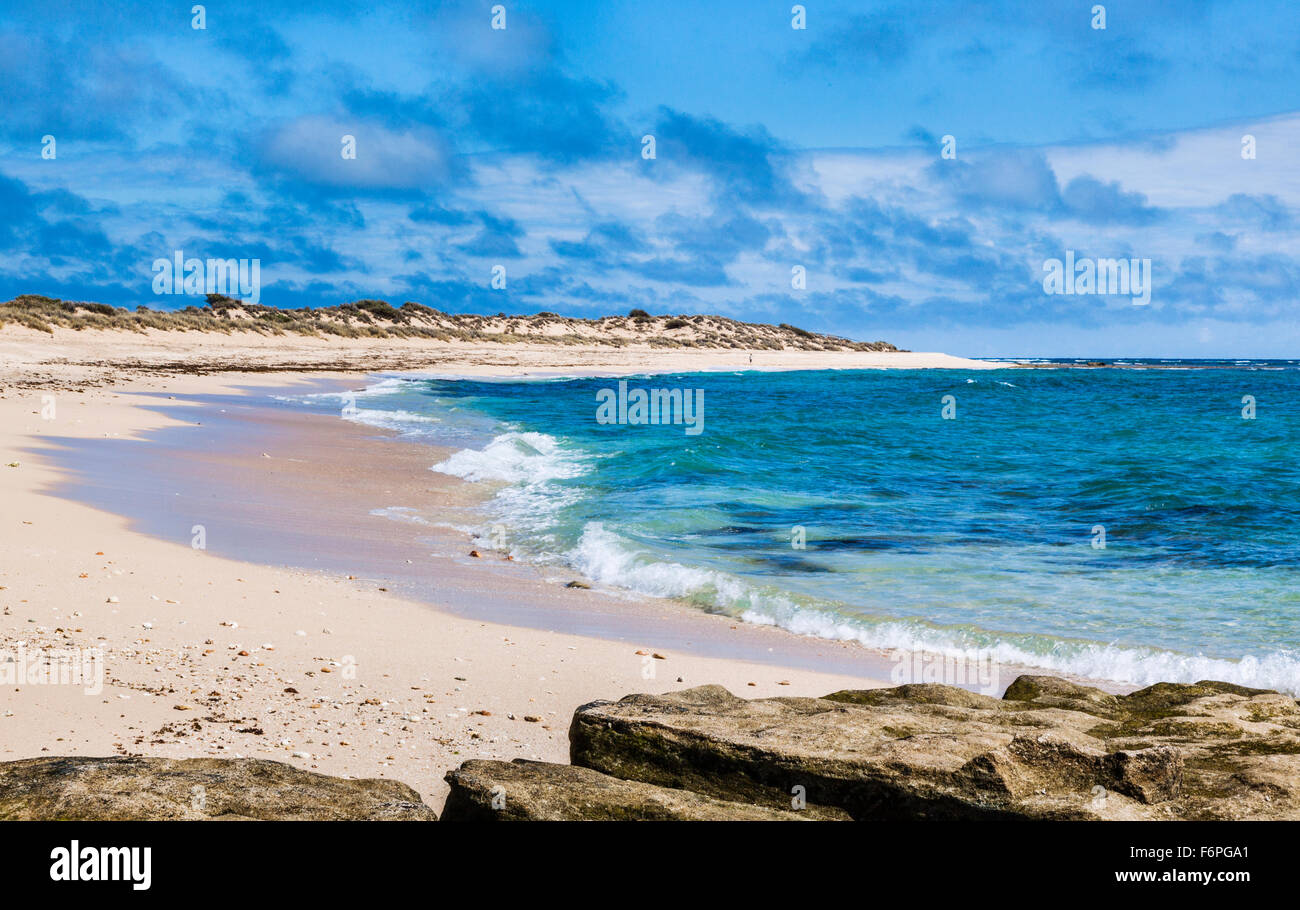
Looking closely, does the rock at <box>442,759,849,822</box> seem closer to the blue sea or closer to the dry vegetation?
the blue sea

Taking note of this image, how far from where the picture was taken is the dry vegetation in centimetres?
5330

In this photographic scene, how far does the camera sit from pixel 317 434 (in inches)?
853

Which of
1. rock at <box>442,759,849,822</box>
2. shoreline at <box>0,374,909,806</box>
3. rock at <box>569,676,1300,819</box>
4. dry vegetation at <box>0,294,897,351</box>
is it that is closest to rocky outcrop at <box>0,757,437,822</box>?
rock at <box>442,759,849,822</box>

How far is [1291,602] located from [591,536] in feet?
26.2

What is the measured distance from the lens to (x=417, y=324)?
8988 centimetres

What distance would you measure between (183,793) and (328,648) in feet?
11.1

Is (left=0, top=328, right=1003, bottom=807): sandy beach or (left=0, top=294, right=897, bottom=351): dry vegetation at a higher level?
(left=0, top=294, right=897, bottom=351): dry vegetation

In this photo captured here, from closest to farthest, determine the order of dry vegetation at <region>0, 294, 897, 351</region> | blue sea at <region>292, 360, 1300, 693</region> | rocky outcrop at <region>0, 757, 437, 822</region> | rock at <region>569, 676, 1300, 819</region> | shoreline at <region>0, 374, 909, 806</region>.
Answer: rocky outcrop at <region>0, 757, 437, 822</region> → rock at <region>569, 676, 1300, 819</region> → shoreline at <region>0, 374, 909, 806</region> → blue sea at <region>292, 360, 1300, 693</region> → dry vegetation at <region>0, 294, 897, 351</region>

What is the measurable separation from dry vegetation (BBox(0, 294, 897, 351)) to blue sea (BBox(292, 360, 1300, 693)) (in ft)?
92.9

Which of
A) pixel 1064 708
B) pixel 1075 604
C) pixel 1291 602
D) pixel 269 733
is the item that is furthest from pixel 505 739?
pixel 1291 602

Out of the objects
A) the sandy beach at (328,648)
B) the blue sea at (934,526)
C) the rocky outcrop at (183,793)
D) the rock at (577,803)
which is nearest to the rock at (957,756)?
the rock at (577,803)

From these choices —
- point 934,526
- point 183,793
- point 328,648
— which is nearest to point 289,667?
point 328,648

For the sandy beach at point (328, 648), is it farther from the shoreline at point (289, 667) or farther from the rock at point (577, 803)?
the rock at point (577, 803)
